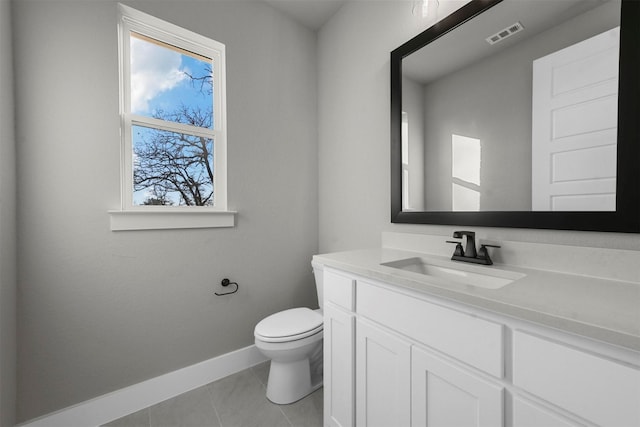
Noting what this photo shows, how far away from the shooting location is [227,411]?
1478 millimetres

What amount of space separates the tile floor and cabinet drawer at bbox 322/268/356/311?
753mm

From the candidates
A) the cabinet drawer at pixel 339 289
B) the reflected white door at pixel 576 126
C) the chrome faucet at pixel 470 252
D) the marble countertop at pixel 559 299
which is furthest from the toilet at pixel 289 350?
the reflected white door at pixel 576 126

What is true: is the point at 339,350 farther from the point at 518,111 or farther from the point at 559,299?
the point at 518,111

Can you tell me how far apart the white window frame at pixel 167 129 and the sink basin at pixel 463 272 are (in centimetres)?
122

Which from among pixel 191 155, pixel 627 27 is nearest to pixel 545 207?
pixel 627 27

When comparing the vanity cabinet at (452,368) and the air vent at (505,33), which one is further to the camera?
the air vent at (505,33)

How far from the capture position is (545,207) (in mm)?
992

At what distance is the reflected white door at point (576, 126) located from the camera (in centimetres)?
86

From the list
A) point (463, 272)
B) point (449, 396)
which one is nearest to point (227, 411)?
point (449, 396)

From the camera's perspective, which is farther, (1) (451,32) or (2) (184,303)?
(2) (184,303)

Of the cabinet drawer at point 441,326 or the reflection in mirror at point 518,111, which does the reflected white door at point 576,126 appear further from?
the cabinet drawer at point 441,326

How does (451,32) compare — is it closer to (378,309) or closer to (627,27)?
(627,27)

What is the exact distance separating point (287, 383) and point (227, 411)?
360mm

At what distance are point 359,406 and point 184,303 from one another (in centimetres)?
121
